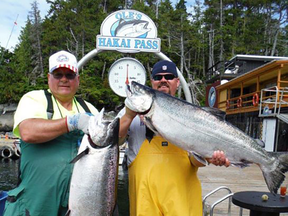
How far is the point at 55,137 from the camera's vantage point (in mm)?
2266

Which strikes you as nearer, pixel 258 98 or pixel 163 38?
pixel 258 98

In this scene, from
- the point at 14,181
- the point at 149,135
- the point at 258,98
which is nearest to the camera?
the point at 149,135

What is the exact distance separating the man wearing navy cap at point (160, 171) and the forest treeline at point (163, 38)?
94.4ft

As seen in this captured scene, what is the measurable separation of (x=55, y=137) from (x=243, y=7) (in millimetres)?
55251

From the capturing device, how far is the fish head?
230 cm

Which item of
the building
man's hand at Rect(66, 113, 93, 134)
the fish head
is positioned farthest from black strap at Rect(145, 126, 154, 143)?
the building

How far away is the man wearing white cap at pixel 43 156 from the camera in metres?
2.24

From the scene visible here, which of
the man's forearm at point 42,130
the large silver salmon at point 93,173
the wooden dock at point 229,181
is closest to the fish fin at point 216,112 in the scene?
the large silver salmon at point 93,173

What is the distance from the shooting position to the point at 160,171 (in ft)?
8.20

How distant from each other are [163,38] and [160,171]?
38189 mm

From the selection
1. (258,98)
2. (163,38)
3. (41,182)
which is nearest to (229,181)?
(41,182)

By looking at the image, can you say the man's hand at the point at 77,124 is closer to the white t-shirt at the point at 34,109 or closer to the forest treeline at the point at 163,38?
the white t-shirt at the point at 34,109

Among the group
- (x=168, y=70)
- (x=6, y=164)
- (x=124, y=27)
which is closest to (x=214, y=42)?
(x=6, y=164)

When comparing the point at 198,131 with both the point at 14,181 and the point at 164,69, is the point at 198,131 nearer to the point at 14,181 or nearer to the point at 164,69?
the point at 164,69
